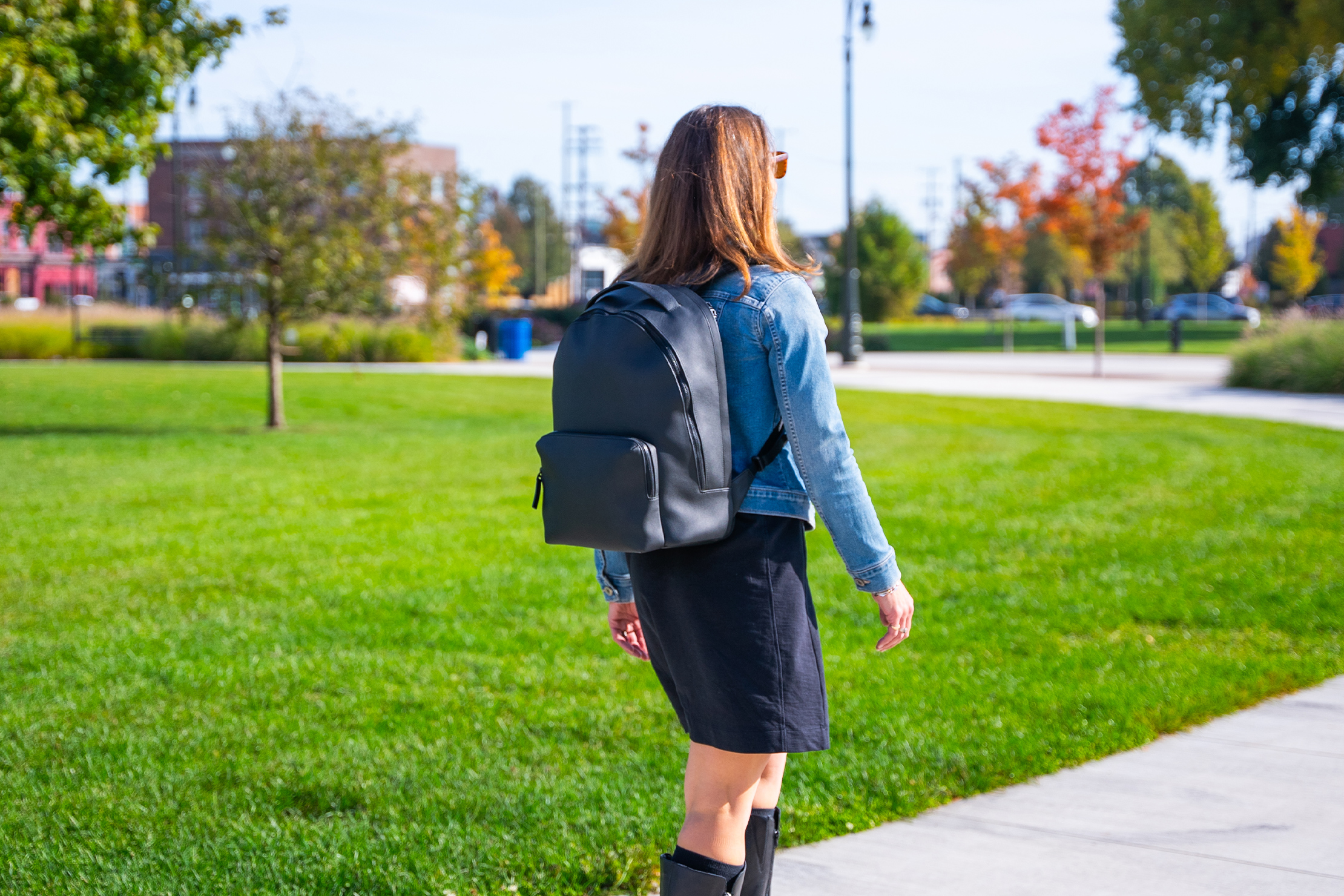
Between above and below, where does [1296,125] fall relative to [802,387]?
above

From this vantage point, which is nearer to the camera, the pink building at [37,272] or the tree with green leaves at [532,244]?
the pink building at [37,272]

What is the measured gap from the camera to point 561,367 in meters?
2.22

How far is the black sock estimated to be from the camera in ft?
7.55

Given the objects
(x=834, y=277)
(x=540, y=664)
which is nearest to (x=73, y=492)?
(x=540, y=664)

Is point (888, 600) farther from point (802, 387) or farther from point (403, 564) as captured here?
point (403, 564)

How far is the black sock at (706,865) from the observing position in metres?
2.30

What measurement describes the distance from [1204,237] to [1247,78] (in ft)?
141

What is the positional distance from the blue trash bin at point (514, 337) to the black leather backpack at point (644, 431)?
2955cm

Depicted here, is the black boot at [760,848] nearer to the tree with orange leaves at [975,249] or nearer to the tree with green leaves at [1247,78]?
the tree with green leaves at [1247,78]

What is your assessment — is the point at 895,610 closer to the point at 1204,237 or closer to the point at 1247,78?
the point at 1247,78

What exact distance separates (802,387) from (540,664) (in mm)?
3170

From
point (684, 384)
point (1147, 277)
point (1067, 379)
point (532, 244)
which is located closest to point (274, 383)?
point (684, 384)

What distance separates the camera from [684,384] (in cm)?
209

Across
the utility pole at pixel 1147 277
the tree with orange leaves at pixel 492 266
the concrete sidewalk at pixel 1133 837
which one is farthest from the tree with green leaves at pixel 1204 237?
the concrete sidewalk at pixel 1133 837
